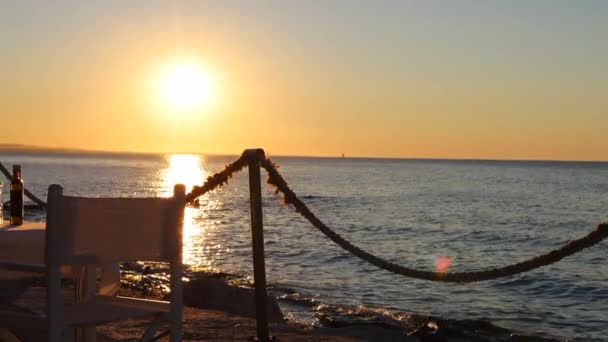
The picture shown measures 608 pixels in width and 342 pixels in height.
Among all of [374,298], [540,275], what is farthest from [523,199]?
[374,298]

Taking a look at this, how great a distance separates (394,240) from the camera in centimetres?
2555

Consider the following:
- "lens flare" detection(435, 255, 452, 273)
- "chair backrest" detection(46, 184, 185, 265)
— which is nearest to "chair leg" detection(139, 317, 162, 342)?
"chair backrest" detection(46, 184, 185, 265)

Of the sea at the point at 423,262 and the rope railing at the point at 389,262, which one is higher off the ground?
the rope railing at the point at 389,262

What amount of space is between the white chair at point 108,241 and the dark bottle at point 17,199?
3.63 feet

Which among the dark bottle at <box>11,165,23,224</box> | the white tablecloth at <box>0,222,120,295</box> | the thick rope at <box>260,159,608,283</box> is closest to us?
the white tablecloth at <box>0,222,120,295</box>

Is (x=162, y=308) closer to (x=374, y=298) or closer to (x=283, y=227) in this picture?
(x=374, y=298)

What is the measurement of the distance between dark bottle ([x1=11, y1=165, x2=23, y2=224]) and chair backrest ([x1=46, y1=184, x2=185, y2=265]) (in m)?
1.38

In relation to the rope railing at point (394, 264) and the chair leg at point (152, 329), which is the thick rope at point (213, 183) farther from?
the chair leg at point (152, 329)

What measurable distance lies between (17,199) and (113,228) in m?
1.61

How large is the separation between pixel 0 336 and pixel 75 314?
90cm

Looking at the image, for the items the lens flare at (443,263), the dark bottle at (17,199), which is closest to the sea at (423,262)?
the lens flare at (443,263)

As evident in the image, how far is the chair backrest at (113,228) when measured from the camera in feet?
11.1

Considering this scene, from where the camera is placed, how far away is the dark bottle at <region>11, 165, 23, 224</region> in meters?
4.64

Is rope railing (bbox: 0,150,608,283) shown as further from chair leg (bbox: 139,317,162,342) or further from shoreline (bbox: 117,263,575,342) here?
chair leg (bbox: 139,317,162,342)
